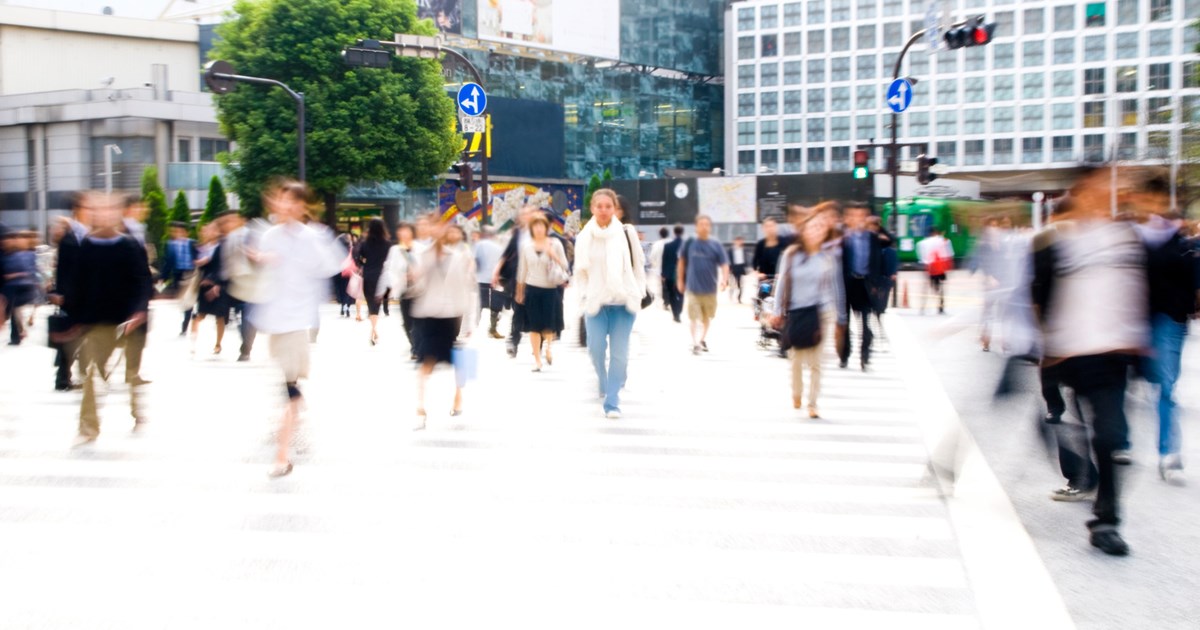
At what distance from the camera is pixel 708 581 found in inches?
201

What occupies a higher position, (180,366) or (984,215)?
(984,215)

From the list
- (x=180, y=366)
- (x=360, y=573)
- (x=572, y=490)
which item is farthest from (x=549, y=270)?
(x=360, y=573)

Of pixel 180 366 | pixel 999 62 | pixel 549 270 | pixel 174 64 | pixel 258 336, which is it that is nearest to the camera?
pixel 549 270

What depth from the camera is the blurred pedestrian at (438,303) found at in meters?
9.41

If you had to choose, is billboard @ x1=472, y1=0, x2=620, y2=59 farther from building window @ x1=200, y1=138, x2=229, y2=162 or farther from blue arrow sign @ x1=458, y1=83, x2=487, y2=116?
blue arrow sign @ x1=458, y1=83, x2=487, y2=116

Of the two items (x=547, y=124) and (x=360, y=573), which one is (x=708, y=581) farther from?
(x=547, y=124)

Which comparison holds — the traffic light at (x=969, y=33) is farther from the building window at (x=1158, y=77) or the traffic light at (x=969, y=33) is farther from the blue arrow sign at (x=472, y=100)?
the building window at (x=1158, y=77)

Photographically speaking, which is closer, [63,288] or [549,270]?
[63,288]

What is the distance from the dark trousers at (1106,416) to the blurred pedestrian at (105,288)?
5953 mm

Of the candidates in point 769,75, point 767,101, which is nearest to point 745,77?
point 769,75

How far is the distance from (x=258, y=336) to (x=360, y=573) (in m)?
13.5

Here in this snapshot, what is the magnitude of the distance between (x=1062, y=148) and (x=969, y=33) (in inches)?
2794

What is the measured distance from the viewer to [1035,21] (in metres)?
85.1

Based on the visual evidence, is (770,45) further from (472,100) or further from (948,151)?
(472,100)
